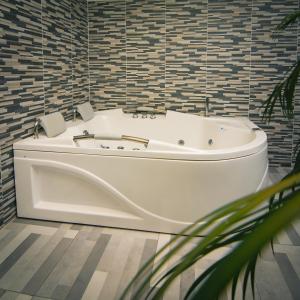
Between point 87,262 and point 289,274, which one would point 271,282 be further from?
point 87,262

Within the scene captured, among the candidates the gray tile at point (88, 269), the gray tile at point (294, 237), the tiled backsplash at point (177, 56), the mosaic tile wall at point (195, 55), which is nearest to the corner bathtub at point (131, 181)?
the gray tile at point (88, 269)

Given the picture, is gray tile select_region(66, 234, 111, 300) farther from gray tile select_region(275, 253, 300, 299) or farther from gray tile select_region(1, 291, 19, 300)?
gray tile select_region(275, 253, 300, 299)

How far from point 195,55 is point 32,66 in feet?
6.38

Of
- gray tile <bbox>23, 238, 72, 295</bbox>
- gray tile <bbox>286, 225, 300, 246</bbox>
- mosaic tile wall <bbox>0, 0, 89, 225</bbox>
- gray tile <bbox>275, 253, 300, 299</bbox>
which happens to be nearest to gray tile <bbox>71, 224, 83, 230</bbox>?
Result: gray tile <bbox>23, 238, 72, 295</bbox>

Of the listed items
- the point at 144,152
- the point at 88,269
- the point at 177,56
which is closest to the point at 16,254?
the point at 88,269

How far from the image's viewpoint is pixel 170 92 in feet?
12.0

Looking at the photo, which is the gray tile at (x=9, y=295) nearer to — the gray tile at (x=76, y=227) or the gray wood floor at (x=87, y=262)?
the gray wood floor at (x=87, y=262)

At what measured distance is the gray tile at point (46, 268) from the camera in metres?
1.54

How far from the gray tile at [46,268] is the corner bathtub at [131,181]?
297 mm

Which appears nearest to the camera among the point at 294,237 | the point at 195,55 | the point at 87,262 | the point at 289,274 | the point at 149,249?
the point at 289,274

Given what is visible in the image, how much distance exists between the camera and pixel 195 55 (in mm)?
3512

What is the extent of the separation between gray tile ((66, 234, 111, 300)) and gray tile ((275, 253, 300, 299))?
1109 millimetres

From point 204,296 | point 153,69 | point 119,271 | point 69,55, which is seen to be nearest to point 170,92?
point 153,69

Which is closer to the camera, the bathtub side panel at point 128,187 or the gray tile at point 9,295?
the gray tile at point 9,295
